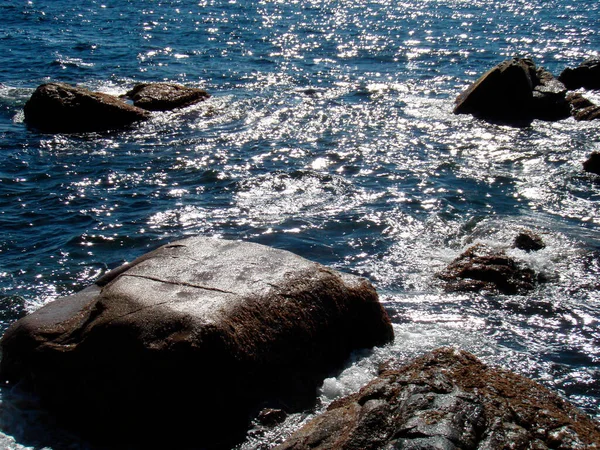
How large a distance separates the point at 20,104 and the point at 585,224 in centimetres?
1399

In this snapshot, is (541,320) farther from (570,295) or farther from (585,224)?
(585,224)

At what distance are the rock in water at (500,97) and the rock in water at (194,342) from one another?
1098cm

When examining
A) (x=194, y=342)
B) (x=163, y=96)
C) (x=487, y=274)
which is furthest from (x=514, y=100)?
→ (x=194, y=342)

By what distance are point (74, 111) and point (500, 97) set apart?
10.6 m

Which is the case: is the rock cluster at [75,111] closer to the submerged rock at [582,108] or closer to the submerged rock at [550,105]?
the submerged rock at [550,105]

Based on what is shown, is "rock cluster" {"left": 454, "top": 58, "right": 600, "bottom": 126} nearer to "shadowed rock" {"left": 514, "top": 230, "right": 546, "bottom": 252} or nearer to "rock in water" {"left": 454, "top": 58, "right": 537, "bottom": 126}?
"rock in water" {"left": 454, "top": 58, "right": 537, "bottom": 126}

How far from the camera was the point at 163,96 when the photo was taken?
1739cm

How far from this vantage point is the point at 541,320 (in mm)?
8062

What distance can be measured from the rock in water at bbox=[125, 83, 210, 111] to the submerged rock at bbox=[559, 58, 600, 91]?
416 inches

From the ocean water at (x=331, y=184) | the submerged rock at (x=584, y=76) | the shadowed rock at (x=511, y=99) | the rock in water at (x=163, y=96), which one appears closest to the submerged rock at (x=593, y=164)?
the ocean water at (x=331, y=184)

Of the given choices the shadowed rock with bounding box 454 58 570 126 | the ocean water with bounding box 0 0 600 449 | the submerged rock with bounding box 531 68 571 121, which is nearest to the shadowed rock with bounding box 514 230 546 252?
the ocean water with bounding box 0 0 600 449

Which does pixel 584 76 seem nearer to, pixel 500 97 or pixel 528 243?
pixel 500 97

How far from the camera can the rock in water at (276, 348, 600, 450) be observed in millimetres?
4211

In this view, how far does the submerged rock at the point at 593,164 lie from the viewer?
13.0m
